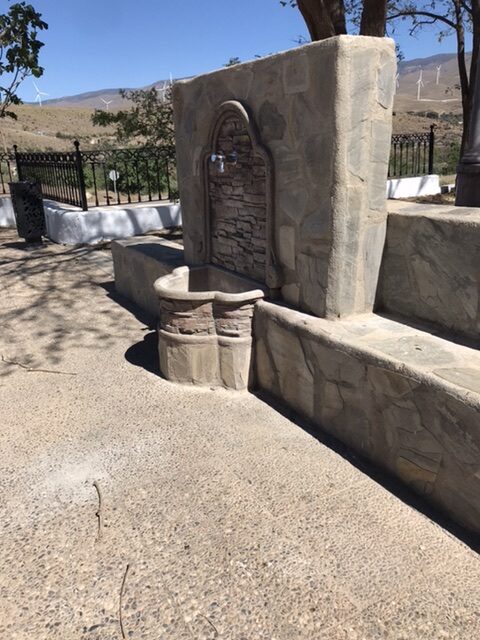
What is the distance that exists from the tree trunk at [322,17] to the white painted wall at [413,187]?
5.52 meters

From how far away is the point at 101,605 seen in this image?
227 centimetres

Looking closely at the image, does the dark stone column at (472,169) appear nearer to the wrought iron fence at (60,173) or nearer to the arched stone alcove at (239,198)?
the arched stone alcove at (239,198)

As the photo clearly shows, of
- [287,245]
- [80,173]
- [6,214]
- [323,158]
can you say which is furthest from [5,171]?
[323,158]

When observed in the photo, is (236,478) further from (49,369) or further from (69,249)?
(69,249)

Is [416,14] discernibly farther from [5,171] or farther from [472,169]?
[5,171]

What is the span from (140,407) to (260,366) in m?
0.90

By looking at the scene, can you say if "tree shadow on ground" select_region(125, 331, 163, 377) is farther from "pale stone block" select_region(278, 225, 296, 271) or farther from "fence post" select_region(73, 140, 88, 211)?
"fence post" select_region(73, 140, 88, 211)

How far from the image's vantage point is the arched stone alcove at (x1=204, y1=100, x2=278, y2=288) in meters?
4.09

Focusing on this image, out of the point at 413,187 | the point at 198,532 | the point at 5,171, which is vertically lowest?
the point at 198,532

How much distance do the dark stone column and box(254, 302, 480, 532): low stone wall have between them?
3.89 ft

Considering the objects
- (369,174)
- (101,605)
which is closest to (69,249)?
(369,174)

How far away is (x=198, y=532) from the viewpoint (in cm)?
267

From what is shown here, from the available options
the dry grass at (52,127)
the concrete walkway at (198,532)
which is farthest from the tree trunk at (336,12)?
the dry grass at (52,127)

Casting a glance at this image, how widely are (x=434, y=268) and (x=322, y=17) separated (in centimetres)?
499
